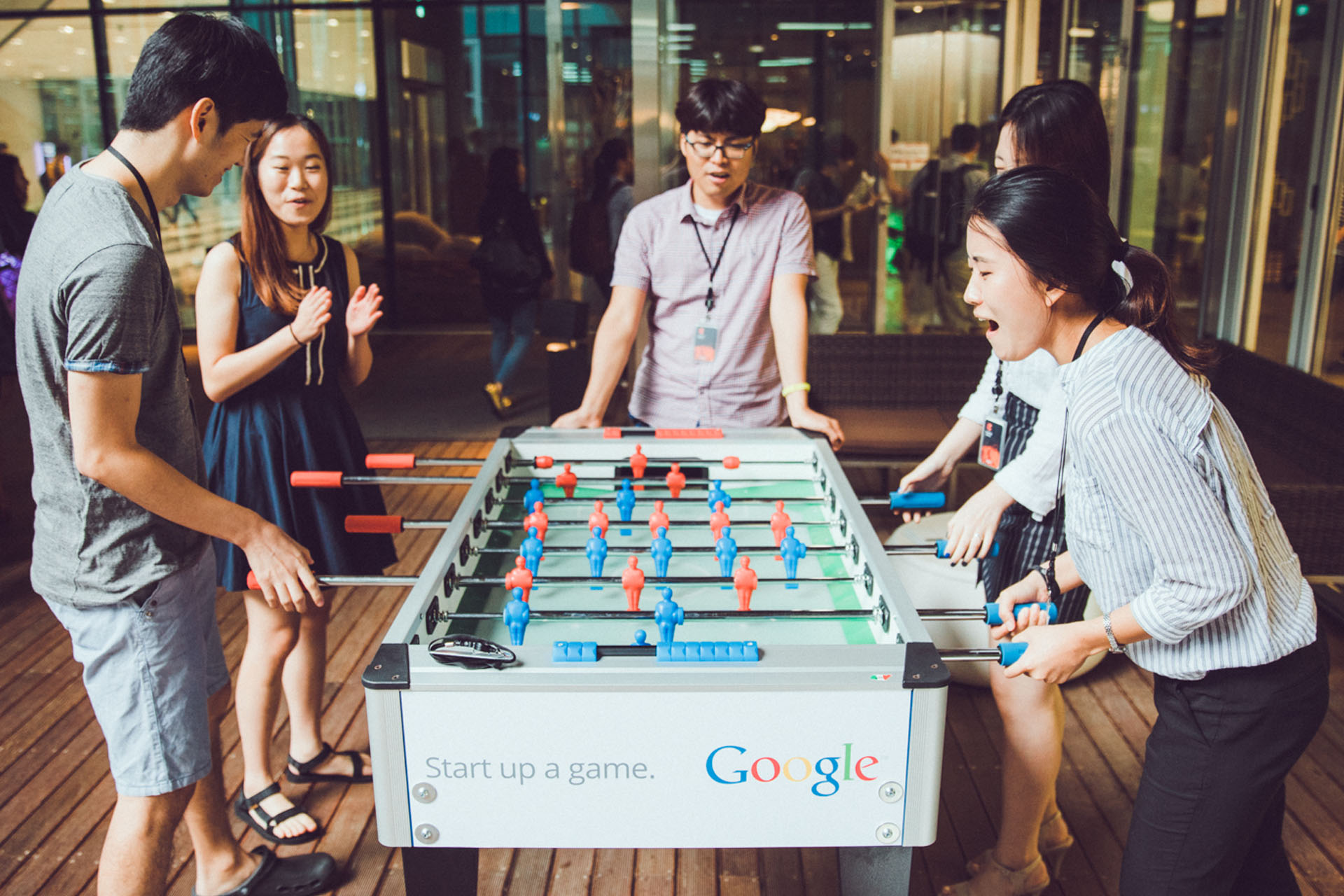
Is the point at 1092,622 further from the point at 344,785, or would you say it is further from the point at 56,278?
the point at 344,785

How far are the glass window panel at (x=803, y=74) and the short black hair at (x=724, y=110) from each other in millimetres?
3867

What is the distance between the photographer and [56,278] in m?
1.51

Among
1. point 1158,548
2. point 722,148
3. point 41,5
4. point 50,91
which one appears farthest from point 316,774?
point 41,5

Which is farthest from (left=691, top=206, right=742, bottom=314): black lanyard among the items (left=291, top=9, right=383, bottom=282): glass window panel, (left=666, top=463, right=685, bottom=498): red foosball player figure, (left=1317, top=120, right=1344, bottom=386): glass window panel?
(left=291, top=9, right=383, bottom=282): glass window panel

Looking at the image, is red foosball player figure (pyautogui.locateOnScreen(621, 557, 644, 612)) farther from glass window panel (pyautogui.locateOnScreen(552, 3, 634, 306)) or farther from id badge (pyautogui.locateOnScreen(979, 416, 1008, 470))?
glass window panel (pyautogui.locateOnScreen(552, 3, 634, 306))

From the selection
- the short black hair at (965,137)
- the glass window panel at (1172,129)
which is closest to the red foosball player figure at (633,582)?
the glass window panel at (1172,129)

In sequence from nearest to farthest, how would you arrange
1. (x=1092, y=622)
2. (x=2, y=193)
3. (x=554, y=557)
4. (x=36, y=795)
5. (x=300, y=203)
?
(x=1092, y=622)
(x=554, y=557)
(x=300, y=203)
(x=36, y=795)
(x=2, y=193)

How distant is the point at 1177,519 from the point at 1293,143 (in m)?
3.90

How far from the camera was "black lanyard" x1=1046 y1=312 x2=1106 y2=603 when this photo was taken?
146cm

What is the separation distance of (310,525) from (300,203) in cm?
74

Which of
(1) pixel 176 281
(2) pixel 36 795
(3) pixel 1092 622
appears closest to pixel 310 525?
(2) pixel 36 795

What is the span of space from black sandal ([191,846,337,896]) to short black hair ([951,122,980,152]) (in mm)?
5458

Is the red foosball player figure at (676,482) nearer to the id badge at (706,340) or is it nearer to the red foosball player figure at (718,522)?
the red foosball player figure at (718,522)

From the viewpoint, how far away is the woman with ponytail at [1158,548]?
4.44 feet
